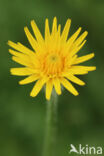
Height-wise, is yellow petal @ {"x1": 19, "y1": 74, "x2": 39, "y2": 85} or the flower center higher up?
the flower center

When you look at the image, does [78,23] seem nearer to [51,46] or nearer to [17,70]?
[51,46]

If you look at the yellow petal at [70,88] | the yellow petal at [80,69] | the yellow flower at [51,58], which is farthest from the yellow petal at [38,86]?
the yellow petal at [80,69]

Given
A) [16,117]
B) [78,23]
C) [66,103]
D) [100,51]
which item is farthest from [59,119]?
[78,23]

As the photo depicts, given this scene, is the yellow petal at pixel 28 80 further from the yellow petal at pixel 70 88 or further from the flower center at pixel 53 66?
the yellow petal at pixel 70 88

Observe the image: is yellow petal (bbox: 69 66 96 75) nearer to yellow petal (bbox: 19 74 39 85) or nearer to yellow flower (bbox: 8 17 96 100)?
yellow flower (bbox: 8 17 96 100)

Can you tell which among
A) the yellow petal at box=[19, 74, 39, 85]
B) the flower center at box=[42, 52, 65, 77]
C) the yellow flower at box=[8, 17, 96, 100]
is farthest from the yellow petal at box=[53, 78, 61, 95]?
the yellow petal at box=[19, 74, 39, 85]

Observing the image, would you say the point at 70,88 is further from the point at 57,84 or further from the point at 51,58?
the point at 51,58
